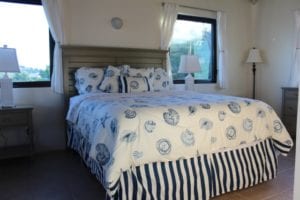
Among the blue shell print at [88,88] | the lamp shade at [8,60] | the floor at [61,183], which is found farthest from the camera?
the blue shell print at [88,88]

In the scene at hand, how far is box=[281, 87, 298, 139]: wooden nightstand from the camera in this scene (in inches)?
163

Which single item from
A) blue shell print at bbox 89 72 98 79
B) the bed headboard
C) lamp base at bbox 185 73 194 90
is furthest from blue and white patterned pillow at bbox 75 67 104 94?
lamp base at bbox 185 73 194 90

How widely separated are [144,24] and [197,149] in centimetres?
254

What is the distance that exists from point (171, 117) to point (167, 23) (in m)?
2.53

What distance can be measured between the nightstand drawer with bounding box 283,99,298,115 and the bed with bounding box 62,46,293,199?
2011 millimetres

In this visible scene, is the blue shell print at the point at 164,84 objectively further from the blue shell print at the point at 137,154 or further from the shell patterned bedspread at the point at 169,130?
the blue shell print at the point at 137,154

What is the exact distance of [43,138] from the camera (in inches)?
135

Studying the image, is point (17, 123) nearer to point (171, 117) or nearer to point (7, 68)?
point (7, 68)

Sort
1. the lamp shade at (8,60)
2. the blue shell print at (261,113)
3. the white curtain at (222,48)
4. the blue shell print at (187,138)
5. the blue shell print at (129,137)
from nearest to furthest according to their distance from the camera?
the blue shell print at (129,137) → the blue shell print at (187,138) → the blue shell print at (261,113) → the lamp shade at (8,60) → the white curtain at (222,48)

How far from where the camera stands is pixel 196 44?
4.64m

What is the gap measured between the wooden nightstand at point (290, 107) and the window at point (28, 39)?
367cm

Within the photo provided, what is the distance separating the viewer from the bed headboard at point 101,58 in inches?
135

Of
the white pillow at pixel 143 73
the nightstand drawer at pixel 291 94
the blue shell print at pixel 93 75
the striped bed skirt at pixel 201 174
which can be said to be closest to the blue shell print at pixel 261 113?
the striped bed skirt at pixel 201 174

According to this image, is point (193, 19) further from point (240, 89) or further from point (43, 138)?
point (43, 138)
